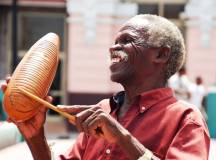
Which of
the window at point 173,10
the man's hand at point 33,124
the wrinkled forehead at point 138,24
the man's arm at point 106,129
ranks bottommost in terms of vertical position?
the window at point 173,10

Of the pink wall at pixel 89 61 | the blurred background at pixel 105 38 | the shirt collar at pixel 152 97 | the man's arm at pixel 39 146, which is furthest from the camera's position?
the pink wall at pixel 89 61

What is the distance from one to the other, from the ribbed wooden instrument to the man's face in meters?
0.23

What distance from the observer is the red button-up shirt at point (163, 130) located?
189 centimetres

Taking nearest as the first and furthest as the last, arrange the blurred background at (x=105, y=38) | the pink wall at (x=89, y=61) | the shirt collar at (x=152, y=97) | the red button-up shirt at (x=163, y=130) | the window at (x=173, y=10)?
the red button-up shirt at (x=163, y=130), the shirt collar at (x=152, y=97), the blurred background at (x=105, y=38), the pink wall at (x=89, y=61), the window at (x=173, y=10)

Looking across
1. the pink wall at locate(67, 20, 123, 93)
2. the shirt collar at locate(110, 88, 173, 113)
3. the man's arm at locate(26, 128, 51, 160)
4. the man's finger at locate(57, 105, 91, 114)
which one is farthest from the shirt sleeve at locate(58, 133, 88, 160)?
the pink wall at locate(67, 20, 123, 93)

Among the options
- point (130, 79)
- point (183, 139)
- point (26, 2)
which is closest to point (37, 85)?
point (130, 79)

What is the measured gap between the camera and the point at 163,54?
2.14 m

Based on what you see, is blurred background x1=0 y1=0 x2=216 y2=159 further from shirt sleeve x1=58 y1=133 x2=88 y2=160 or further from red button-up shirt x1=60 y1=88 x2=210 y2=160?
red button-up shirt x1=60 y1=88 x2=210 y2=160

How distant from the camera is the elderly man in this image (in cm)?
189

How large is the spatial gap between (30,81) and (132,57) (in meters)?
0.41

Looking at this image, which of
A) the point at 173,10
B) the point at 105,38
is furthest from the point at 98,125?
the point at 173,10

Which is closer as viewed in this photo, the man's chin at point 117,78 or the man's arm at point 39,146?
the man's chin at point 117,78

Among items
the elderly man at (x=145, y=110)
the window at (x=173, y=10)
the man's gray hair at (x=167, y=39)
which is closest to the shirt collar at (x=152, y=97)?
the elderly man at (x=145, y=110)

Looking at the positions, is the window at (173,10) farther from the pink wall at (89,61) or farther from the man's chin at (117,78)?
the man's chin at (117,78)
